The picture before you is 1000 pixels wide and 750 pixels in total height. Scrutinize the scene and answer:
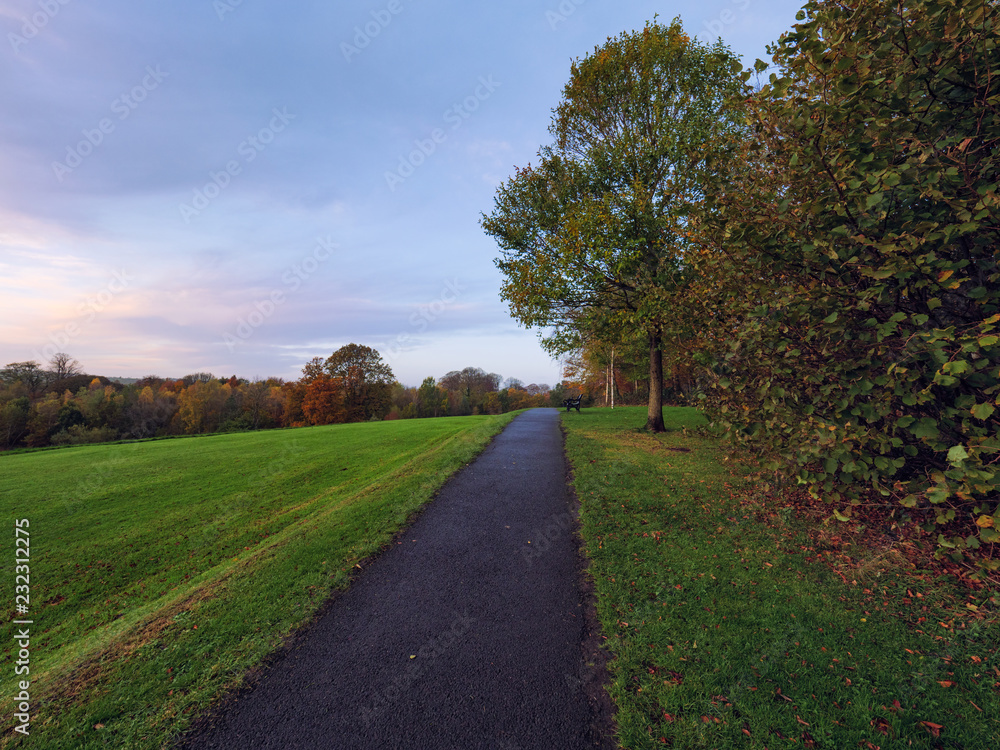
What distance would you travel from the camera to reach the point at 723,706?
2.92 metres

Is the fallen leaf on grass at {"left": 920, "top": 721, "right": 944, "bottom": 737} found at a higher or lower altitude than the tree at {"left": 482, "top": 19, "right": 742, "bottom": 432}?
lower

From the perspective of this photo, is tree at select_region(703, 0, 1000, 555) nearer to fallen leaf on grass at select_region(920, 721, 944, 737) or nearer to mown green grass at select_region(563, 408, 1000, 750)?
mown green grass at select_region(563, 408, 1000, 750)

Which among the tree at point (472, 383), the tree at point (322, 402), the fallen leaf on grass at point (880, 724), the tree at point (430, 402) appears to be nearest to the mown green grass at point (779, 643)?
the fallen leaf on grass at point (880, 724)

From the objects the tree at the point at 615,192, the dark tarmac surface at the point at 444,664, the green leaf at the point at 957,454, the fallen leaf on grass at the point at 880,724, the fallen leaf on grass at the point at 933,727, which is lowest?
the dark tarmac surface at the point at 444,664

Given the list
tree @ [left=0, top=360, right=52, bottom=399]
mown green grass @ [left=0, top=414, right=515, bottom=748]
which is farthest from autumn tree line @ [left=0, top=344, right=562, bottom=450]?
mown green grass @ [left=0, top=414, right=515, bottom=748]

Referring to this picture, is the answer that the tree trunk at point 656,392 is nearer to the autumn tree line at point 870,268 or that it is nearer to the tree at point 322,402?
the autumn tree line at point 870,268

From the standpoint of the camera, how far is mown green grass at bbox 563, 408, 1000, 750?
274 centimetres

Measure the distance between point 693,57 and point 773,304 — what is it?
46.8 feet

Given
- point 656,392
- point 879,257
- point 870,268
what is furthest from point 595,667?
point 656,392

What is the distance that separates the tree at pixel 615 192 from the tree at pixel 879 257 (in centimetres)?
655

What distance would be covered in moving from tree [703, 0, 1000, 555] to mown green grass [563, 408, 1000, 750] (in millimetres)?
982

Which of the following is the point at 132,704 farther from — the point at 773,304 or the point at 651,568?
the point at 773,304

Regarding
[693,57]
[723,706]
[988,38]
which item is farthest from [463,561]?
[693,57]

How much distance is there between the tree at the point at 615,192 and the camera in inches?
478
